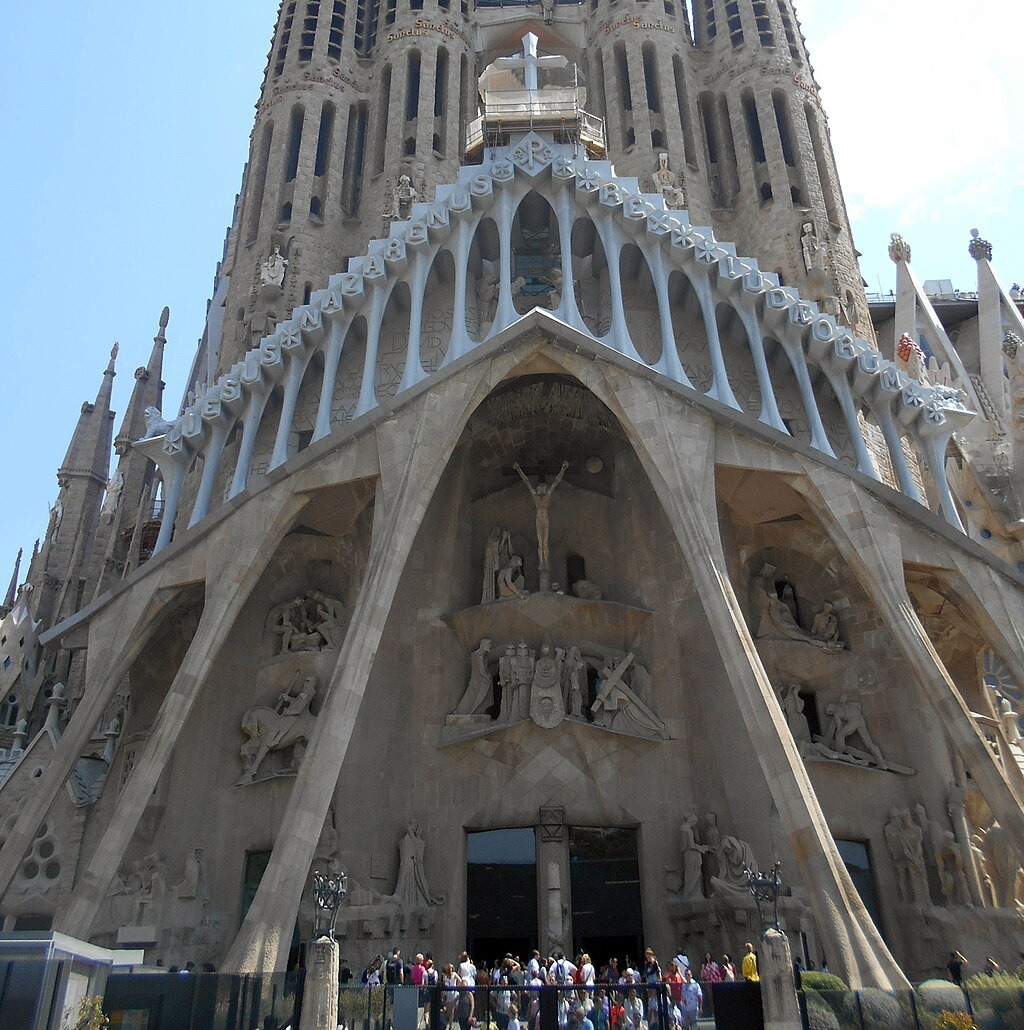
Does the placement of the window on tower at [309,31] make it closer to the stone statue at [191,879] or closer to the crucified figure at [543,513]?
the crucified figure at [543,513]

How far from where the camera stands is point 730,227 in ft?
80.2

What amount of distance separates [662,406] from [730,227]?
951 centimetres

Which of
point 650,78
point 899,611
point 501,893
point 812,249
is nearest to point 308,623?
point 501,893

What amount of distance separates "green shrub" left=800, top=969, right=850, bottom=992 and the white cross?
65.3ft

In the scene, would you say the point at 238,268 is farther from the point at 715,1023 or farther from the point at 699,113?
the point at 715,1023

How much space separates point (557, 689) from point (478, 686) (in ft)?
5.08

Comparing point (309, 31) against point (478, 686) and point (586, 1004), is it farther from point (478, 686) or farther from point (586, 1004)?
point (586, 1004)

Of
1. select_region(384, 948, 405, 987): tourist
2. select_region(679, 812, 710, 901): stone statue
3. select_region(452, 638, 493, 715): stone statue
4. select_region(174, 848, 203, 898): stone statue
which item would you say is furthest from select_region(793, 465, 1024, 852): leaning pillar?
select_region(174, 848, 203, 898): stone statue

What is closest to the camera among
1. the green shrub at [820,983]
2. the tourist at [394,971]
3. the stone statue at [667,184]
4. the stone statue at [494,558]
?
the green shrub at [820,983]

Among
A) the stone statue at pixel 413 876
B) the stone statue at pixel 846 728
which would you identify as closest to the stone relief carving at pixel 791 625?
the stone statue at pixel 846 728

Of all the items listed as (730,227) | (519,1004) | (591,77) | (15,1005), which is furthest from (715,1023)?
(591,77)

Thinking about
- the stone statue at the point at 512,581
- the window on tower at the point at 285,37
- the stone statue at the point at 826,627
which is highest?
the window on tower at the point at 285,37

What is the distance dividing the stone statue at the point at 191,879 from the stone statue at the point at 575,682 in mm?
6545

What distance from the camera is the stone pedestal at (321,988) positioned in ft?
32.0
